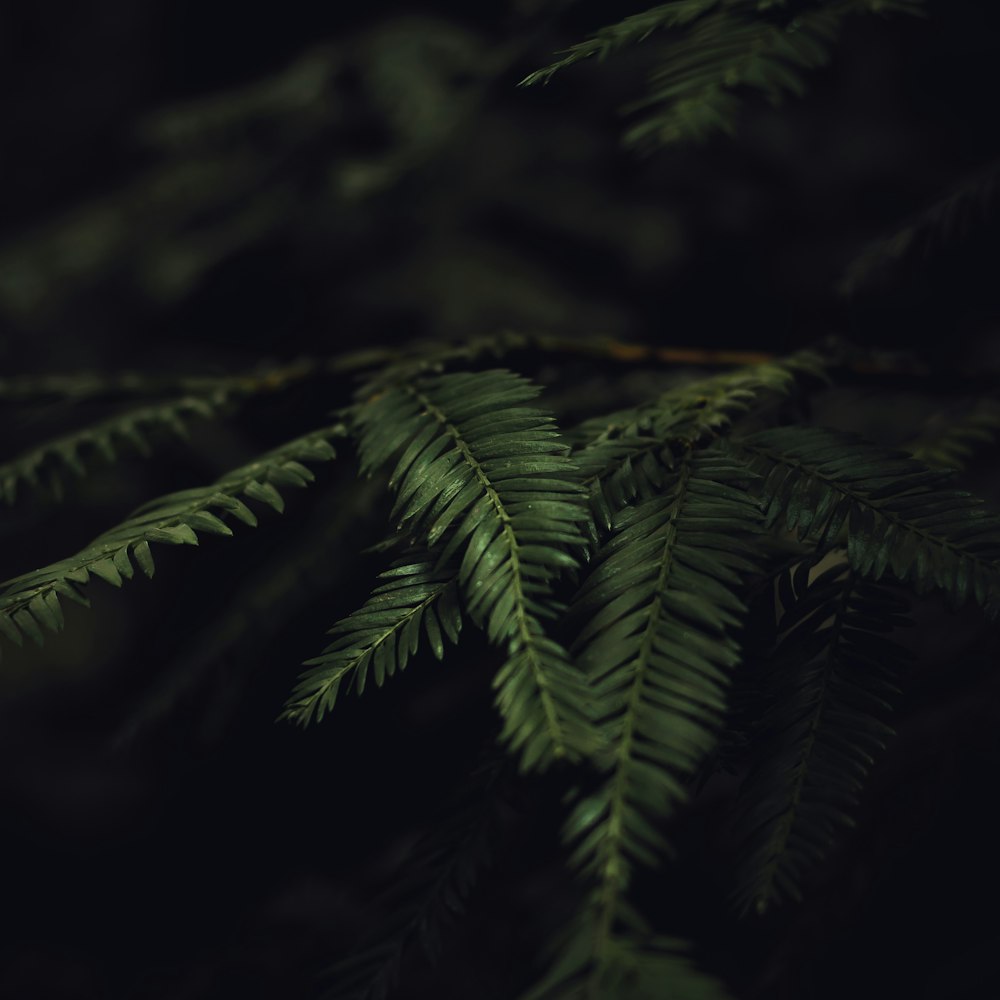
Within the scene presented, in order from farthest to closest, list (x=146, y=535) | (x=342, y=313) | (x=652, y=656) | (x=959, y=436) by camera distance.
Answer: (x=342, y=313) < (x=959, y=436) < (x=146, y=535) < (x=652, y=656)

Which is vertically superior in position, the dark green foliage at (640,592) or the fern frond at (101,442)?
the fern frond at (101,442)

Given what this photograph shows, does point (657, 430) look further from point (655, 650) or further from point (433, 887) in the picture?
point (433, 887)

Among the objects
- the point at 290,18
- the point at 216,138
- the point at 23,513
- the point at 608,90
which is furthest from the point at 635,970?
the point at 290,18

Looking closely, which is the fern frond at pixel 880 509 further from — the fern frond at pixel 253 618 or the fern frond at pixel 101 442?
the fern frond at pixel 101 442

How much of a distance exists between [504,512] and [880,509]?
0.21 m

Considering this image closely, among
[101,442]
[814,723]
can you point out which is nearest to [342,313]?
[101,442]

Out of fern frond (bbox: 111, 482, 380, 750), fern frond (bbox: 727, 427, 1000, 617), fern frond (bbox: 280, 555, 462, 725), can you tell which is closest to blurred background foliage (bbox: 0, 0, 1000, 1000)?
fern frond (bbox: 111, 482, 380, 750)

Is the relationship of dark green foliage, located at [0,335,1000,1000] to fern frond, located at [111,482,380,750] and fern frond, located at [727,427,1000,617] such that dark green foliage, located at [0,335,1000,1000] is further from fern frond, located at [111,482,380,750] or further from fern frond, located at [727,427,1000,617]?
fern frond, located at [111,482,380,750]

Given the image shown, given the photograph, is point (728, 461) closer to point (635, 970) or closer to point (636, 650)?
point (636, 650)

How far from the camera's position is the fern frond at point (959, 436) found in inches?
27.0

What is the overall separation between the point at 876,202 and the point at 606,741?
5.66 feet

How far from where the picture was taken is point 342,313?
69.1 inches

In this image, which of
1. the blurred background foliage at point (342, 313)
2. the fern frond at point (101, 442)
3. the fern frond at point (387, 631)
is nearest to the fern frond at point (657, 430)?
the fern frond at point (387, 631)

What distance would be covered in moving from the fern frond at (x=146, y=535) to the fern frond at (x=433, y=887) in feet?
0.70
